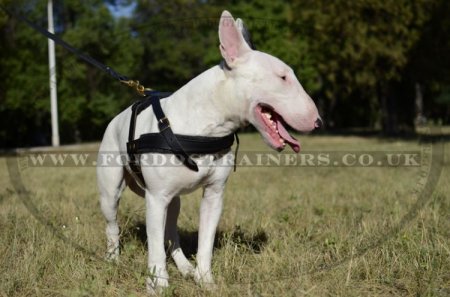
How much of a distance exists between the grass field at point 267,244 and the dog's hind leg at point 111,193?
12 cm

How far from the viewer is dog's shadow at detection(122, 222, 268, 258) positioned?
409 cm

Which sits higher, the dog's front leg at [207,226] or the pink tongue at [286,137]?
the pink tongue at [286,137]

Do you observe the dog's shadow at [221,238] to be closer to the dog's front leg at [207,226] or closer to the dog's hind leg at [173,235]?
the dog's hind leg at [173,235]

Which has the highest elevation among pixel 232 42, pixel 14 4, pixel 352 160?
pixel 14 4

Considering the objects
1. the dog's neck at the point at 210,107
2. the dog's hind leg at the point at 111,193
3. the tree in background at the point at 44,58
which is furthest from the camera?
the tree in background at the point at 44,58

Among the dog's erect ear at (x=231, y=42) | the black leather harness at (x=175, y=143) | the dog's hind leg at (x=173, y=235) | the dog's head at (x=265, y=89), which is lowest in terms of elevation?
the dog's hind leg at (x=173, y=235)

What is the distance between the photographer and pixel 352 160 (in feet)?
42.0

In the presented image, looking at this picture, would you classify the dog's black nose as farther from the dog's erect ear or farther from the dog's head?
the dog's erect ear

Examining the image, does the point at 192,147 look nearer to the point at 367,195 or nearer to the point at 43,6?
the point at 367,195

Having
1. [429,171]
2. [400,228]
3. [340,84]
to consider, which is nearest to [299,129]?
[400,228]

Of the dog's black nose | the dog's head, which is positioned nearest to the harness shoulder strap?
the dog's head

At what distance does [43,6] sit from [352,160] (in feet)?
37.4

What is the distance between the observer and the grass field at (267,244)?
3.13 metres

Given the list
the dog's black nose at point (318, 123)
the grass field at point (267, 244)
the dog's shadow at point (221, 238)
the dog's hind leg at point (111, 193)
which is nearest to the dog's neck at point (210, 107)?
the dog's black nose at point (318, 123)
